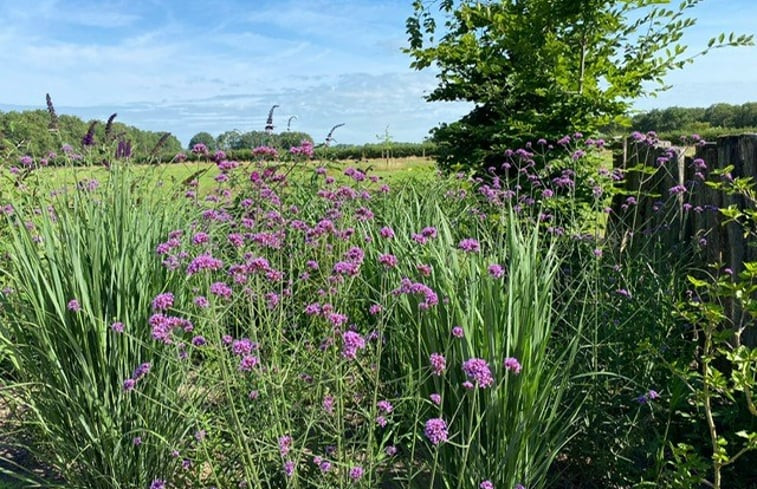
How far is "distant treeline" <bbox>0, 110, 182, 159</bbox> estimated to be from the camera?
3861mm

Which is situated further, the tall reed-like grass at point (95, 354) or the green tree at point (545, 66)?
the green tree at point (545, 66)

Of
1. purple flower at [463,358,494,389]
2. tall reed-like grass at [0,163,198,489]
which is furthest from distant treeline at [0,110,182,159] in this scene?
purple flower at [463,358,494,389]

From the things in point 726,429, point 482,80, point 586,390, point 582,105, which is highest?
point 482,80

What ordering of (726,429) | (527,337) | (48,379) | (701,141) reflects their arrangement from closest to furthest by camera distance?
(527,337), (48,379), (726,429), (701,141)

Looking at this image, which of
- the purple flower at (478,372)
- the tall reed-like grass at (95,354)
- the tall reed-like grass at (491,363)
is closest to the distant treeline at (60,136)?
the tall reed-like grass at (95,354)

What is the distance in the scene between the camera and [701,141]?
3930 millimetres

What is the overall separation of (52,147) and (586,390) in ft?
12.0

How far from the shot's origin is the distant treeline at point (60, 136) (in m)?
3.86

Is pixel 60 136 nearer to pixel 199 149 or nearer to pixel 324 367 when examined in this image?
pixel 199 149

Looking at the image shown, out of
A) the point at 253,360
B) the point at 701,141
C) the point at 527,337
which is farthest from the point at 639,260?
the point at 253,360

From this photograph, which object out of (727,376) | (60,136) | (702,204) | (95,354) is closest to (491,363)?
(95,354)

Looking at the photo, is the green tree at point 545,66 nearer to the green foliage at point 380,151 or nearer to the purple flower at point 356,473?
the green foliage at point 380,151

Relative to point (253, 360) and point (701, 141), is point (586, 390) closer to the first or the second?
point (253, 360)

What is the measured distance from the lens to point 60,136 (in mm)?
3590
